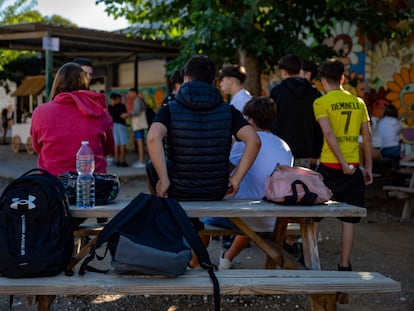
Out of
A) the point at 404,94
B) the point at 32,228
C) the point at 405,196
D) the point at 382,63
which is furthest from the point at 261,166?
the point at 382,63

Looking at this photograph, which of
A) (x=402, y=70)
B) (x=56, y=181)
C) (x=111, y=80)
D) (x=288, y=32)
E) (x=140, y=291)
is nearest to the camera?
(x=140, y=291)

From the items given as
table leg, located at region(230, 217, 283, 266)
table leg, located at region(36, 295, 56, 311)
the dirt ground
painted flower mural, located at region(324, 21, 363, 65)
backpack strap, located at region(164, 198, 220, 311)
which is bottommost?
the dirt ground

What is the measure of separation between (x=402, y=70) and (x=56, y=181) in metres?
11.0

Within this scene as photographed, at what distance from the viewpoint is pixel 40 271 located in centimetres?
296

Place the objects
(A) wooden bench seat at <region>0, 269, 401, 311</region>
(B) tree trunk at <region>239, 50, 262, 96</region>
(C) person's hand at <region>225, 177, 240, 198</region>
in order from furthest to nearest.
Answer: (B) tree trunk at <region>239, 50, 262, 96</region>
(C) person's hand at <region>225, 177, 240, 198</region>
(A) wooden bench seat at <region>0, 269, 401, 311</region>

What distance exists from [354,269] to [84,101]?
301cm

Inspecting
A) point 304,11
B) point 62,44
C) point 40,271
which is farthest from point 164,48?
point 40,271

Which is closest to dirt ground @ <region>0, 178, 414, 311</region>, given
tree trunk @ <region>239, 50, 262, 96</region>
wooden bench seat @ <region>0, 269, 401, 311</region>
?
wooden bench seat @ <region>0, 269, 401, 311</region>

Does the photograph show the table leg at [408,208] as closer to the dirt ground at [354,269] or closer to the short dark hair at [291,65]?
the dirt ground at [354,269]

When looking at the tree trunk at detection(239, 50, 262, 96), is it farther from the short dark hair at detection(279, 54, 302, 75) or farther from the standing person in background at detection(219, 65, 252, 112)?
the short dark hair at detection(279, 54, 302, 75)

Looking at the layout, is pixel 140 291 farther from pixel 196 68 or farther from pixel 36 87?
pixel 36 87

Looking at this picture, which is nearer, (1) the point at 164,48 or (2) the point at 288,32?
(2) the point at 288,32

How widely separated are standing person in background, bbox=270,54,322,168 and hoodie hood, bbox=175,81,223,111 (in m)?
1.69

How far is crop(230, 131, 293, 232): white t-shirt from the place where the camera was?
14.5ft
